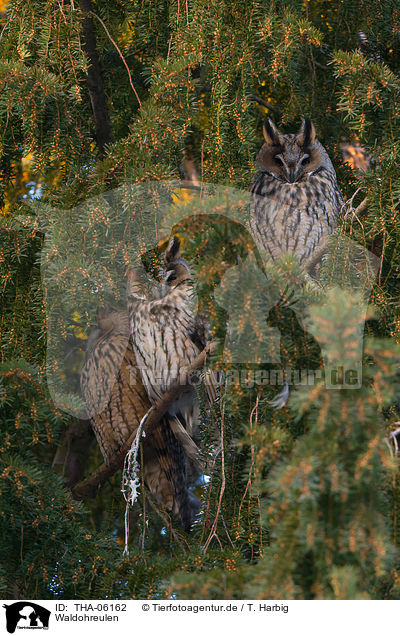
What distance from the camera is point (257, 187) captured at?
2.17 meters

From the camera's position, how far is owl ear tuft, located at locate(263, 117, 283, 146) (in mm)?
2090

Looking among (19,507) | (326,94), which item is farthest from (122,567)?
(326,94)

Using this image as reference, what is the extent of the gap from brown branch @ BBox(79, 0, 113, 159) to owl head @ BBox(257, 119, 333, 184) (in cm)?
51

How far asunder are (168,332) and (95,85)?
817mm

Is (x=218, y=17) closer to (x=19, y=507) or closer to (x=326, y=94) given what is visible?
(x=326, y=94)

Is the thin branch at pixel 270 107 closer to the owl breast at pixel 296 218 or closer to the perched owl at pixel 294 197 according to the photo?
the perched owl at pixel 294 197

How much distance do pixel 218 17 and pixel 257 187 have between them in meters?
0.67

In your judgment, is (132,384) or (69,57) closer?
(69,57)

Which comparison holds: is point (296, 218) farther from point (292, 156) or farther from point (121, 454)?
point (121, 454)
